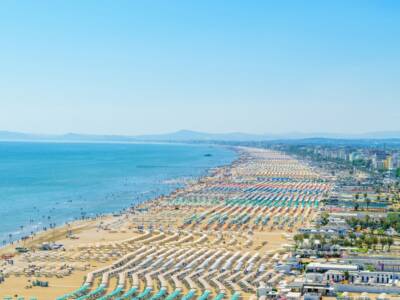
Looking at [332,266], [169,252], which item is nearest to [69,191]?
[169,252]

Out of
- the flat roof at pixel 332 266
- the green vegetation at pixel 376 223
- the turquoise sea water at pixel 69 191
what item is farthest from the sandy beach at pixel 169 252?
the green vegetation at pixel 376 223

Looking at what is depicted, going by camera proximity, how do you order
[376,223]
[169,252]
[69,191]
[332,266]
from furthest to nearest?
[69,191] → [376,223] → [169,252] → [332,266]

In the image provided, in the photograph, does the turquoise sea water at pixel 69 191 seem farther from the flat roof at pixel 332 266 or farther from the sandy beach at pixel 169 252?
the flat roof at pixel 332 266

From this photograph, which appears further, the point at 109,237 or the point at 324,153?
the point at 324,153

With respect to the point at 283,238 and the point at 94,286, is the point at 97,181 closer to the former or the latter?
the point at 283,238

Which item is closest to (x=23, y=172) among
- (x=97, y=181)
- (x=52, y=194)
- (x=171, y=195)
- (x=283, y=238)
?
(x=97, y=181)

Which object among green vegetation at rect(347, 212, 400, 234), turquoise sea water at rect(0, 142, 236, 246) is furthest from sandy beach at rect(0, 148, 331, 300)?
green vegetation at rect(347, 212, 400, 234)

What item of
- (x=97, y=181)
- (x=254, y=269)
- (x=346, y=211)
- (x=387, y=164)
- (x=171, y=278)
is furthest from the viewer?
(x=387, y=164)

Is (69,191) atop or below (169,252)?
below

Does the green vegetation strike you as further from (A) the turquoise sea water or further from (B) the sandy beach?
(A) the turquoise sea water

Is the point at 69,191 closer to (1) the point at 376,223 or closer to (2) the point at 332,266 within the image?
(1) the point at 376,223

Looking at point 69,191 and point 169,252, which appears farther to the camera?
point 69,191
